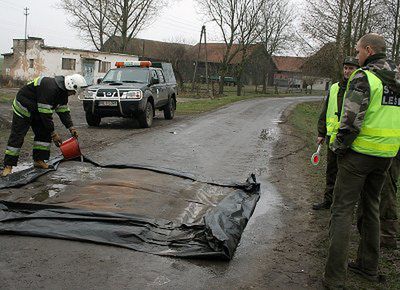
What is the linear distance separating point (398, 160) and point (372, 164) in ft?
4.22

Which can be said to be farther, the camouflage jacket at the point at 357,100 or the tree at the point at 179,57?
the tree at the point at 179,57

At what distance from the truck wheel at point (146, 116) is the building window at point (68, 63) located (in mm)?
24611

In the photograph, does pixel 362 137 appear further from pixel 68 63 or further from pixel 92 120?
pixel 68 63

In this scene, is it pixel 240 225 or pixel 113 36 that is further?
pixel 113 36

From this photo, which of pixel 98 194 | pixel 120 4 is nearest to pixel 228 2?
pixel 120 4

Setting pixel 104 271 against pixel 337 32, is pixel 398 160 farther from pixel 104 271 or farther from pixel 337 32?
pixel 337 32

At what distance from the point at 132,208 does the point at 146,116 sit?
888 cm

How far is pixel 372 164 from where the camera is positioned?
11.9 ft

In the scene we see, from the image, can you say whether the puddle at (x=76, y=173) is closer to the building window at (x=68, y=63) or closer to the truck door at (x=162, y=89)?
the truck door at (x=162, y=89)

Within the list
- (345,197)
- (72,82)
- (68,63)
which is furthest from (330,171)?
(68,63)

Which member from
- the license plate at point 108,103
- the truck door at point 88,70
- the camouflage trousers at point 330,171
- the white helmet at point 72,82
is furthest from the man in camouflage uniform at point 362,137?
the truck door at point 88,70

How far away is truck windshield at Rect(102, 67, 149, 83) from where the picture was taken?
14.4 meters

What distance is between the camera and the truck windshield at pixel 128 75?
47.1 ft

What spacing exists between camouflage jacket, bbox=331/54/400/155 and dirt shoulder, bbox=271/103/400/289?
4.00ft
